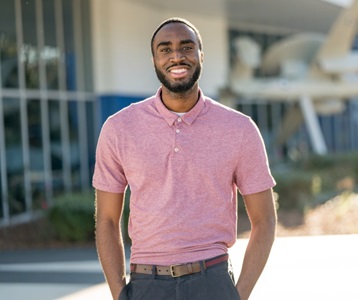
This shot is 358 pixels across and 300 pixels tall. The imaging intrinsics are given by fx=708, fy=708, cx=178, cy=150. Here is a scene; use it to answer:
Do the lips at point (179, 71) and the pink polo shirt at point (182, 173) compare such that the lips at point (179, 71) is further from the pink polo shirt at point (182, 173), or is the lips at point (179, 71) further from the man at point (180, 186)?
the pink polo shirt at point (182, 173)

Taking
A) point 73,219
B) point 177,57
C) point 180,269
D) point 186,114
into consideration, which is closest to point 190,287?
point 180,269

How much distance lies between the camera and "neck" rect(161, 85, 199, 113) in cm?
284

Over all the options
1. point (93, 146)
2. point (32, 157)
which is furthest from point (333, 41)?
point (32, 157)

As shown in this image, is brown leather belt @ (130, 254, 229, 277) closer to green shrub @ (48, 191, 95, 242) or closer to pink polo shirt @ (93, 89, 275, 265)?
pink polo shirt @ (93, 89, 275, 265)

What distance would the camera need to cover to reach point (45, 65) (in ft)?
59.1

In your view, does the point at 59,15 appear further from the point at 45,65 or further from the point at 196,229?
the point at 196,229

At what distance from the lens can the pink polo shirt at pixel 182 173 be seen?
270cm

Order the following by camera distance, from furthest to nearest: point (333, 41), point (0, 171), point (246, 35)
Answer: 1. point (246, 35)
2. point (333, 41)
3. point (0, 171)

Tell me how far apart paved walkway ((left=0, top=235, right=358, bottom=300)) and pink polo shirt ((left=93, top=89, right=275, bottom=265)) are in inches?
172

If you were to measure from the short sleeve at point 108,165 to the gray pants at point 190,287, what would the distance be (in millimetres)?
414

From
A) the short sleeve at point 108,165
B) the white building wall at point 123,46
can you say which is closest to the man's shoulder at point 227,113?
the short sleeve at point 108,165

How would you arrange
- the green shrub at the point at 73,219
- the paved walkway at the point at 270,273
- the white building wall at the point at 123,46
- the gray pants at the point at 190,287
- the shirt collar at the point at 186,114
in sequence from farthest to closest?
the white building wall at the point at 123,46
the green shrub at the point at 73,219
the paved walkway at the point at 270,273
the shirt collar at the point at 186,114
the gray pants at the point at 190,287

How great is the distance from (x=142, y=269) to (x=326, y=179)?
16546mm

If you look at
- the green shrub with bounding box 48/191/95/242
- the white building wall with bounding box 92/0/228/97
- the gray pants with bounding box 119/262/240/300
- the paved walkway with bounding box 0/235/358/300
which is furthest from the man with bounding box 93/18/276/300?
the white building wall with bounding box 92/0/228/97
